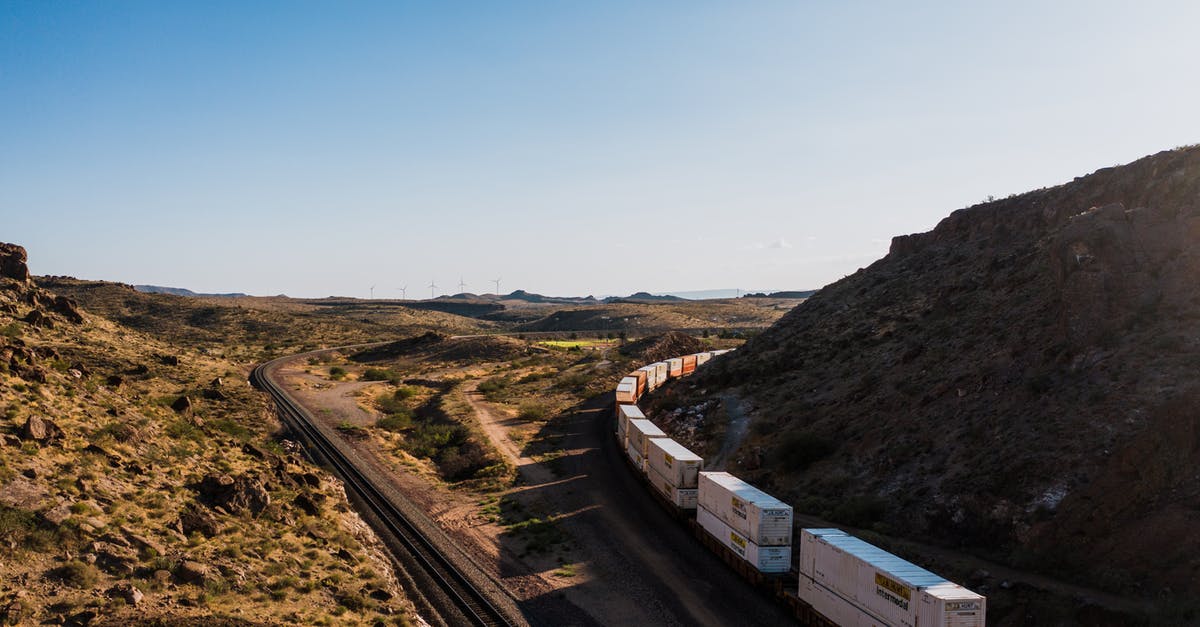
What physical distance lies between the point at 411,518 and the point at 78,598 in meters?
17.4

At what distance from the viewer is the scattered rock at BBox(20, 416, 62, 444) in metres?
23.5

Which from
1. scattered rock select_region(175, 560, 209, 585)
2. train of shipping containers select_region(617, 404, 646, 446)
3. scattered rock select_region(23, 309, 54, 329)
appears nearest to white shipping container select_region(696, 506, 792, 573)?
train of shipping containers select_region(617, 404, 646, 446)

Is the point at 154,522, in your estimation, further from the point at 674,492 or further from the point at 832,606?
the point at 832,606

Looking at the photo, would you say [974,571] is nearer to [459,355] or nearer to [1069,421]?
[1069,421]

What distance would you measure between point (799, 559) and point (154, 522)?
23.9 meters

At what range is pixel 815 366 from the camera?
53812 mm

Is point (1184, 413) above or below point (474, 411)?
above

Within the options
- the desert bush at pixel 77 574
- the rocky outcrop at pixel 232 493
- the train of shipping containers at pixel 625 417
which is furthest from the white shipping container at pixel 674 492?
the desert bush at pixel 77 574

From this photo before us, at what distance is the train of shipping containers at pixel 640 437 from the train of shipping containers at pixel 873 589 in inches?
660

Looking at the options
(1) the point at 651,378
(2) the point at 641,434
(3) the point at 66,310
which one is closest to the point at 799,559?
(2) the point at 641,434

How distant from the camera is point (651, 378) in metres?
68.4

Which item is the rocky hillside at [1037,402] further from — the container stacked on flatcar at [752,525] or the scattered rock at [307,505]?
the scattered rock at [307,505]

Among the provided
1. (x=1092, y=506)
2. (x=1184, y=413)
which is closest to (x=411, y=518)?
(x=1092, y=506)

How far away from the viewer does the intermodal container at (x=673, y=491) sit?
34469 mm
